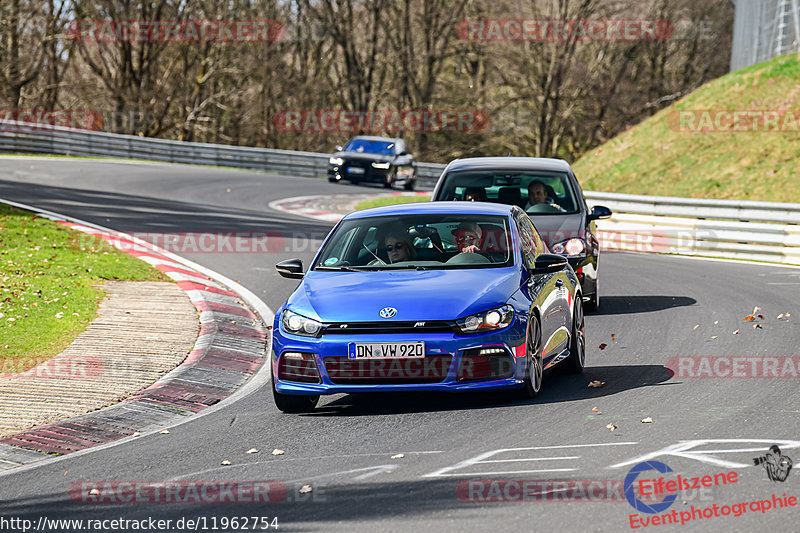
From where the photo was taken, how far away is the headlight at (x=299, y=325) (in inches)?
320

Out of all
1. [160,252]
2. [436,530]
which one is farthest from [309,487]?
[160,252]

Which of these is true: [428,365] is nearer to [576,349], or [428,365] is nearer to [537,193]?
[576,349]

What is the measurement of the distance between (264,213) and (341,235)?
1637cm

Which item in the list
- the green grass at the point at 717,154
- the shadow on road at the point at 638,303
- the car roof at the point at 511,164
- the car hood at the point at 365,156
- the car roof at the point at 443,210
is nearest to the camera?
the car roof at the point at 443,210

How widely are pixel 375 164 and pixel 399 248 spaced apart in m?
27.5

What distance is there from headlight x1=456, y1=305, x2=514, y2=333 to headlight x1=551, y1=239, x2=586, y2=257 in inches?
196

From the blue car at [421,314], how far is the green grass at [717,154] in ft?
63.2

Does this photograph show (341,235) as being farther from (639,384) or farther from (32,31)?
(32,31)

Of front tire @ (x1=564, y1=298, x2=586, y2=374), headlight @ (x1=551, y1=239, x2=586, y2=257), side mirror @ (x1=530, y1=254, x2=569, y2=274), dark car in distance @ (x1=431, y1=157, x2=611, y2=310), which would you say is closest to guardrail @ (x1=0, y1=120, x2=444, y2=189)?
dark car in distance @ (x1=431, y1=157, x2=611, y2=310)

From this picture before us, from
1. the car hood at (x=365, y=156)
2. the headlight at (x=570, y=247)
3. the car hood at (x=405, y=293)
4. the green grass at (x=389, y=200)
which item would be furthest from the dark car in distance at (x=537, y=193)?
the car hood at (x=365, y=156)

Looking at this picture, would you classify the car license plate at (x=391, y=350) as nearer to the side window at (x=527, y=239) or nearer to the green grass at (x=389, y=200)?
the side window at (x=527, y=239)

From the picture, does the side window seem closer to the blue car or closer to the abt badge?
the blue car

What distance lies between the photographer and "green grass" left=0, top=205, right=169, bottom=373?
10.9m

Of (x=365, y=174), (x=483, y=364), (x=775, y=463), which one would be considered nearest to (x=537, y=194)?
(x=483, y=364)
